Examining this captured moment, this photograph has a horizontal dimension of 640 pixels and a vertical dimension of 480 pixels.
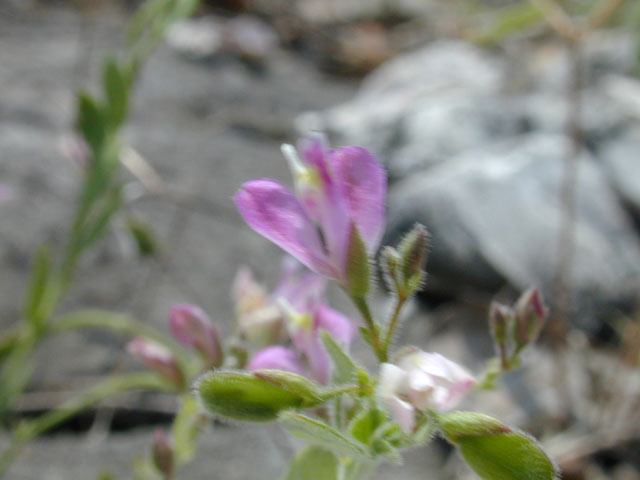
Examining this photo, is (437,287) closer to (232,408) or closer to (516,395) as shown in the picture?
(516,395)

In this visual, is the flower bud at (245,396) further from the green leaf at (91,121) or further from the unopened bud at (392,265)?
the green leaf at (91,121)

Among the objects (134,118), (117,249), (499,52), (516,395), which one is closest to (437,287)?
(516,395)

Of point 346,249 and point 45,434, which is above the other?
point 346,249

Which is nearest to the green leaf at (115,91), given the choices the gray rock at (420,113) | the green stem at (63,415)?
the green stem at (63,415)

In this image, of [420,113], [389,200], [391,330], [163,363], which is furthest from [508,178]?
[391,330]

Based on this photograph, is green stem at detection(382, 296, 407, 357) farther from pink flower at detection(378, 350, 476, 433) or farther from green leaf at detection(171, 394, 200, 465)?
green leaf at detection(171, 394, 200, 465)

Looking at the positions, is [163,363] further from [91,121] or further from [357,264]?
[91,121]

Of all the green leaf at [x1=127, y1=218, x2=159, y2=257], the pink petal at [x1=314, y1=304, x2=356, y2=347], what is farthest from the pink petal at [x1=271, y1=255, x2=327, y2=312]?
the green leaf at [x1=127, y1=218, x2=159, y2=257]
